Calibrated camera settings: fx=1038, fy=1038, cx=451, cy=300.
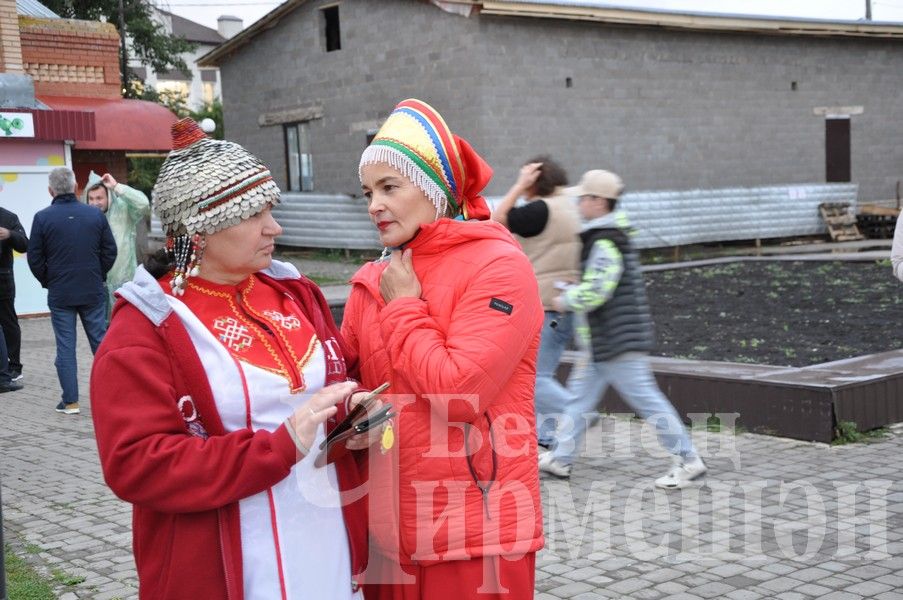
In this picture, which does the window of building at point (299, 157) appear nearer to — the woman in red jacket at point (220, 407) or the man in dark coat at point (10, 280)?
the man in dark coat at point (10, 280)

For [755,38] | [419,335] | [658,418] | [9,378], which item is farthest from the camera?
[755,38]

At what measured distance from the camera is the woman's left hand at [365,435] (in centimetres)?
226

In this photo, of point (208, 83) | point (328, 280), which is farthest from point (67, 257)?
point (208, 83)

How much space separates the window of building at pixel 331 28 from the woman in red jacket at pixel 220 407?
21.9 meters

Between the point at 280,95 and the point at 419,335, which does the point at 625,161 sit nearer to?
the point at 280,95

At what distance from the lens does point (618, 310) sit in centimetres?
593

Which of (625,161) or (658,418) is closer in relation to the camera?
(658,418)

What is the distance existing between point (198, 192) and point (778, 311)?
10370mm

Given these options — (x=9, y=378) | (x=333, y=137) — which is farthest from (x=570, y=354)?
(x=333, y=137)

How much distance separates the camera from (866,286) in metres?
13.4

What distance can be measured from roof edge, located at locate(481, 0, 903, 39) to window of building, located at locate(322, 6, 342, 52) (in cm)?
486

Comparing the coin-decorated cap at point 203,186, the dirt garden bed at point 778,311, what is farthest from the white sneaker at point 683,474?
the coin-decorated cap at point 203,186

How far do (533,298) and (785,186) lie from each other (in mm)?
23550

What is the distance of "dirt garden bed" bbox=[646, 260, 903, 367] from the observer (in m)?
9.12
